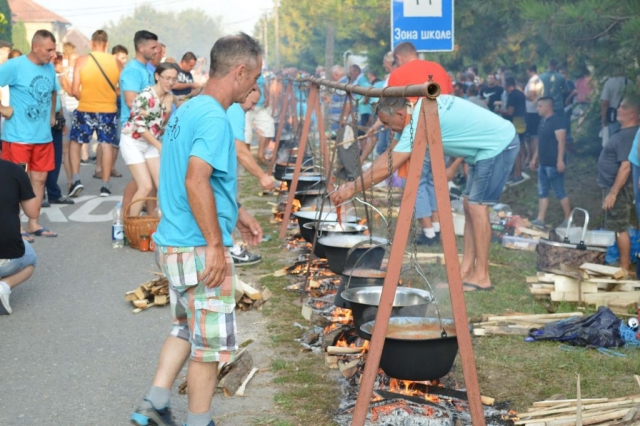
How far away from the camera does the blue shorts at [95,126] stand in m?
14.2

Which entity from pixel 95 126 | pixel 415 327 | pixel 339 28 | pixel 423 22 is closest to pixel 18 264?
pixel 415 327

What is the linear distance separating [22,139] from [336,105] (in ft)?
50.9

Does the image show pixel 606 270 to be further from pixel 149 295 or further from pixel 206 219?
pixel 206 219

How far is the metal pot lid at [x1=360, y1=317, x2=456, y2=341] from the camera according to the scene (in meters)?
5.47

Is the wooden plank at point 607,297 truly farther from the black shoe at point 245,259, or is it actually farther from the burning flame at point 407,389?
the black shoe at point 245,259

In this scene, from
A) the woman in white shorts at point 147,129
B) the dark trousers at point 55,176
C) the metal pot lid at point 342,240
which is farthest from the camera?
the dark trousers at point 55,176

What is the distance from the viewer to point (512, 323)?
738 centimetres

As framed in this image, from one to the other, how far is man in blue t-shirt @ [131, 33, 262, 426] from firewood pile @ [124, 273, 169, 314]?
134 inches

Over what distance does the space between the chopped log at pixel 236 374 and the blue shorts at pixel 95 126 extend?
8.58m

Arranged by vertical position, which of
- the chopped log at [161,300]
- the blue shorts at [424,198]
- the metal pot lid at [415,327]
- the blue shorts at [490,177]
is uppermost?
the blue shorts at [490,177]

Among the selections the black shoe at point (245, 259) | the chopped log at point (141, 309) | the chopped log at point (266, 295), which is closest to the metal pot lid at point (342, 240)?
the chopped log at point (266, 295)

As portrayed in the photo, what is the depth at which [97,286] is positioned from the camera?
8.88 metres

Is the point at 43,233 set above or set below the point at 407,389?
below

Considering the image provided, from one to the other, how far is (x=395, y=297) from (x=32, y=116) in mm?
6546
